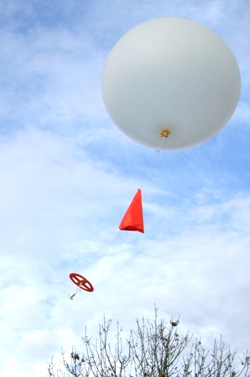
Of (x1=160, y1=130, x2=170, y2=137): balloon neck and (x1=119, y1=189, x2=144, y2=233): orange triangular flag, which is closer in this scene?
(x1=119, y1=189, x2=144, y2=233): orange triangular flag

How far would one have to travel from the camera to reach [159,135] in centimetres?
A: 562

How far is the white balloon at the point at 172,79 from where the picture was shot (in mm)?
4996

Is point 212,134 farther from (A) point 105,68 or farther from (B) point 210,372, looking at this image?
(B) point 210,372

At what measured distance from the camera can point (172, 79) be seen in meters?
4.99

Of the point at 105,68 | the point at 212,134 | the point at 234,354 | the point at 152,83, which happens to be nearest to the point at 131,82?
the point at 152,83

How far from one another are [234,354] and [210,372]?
40.2 inches

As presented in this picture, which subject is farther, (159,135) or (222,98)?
(159,135)

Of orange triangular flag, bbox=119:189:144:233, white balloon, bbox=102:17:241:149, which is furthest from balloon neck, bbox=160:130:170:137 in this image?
orange triangular flag, bbox=119:189:144:233

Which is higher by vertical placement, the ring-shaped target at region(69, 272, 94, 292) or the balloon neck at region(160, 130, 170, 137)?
the balloon neck at region(160, 130, 170, 137)

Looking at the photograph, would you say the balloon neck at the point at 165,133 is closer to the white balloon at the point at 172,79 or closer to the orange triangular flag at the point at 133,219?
the white balloon at the point at 172,79

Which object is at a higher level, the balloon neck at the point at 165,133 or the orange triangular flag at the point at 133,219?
the balloon neck at the point at 165,133

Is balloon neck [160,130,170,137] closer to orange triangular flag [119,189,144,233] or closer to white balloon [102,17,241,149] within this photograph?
white balloon [102,17,241,149]

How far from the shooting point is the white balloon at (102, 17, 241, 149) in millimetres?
4996

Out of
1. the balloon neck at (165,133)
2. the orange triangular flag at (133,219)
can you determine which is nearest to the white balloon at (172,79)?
the balloon neck at (165,133)
